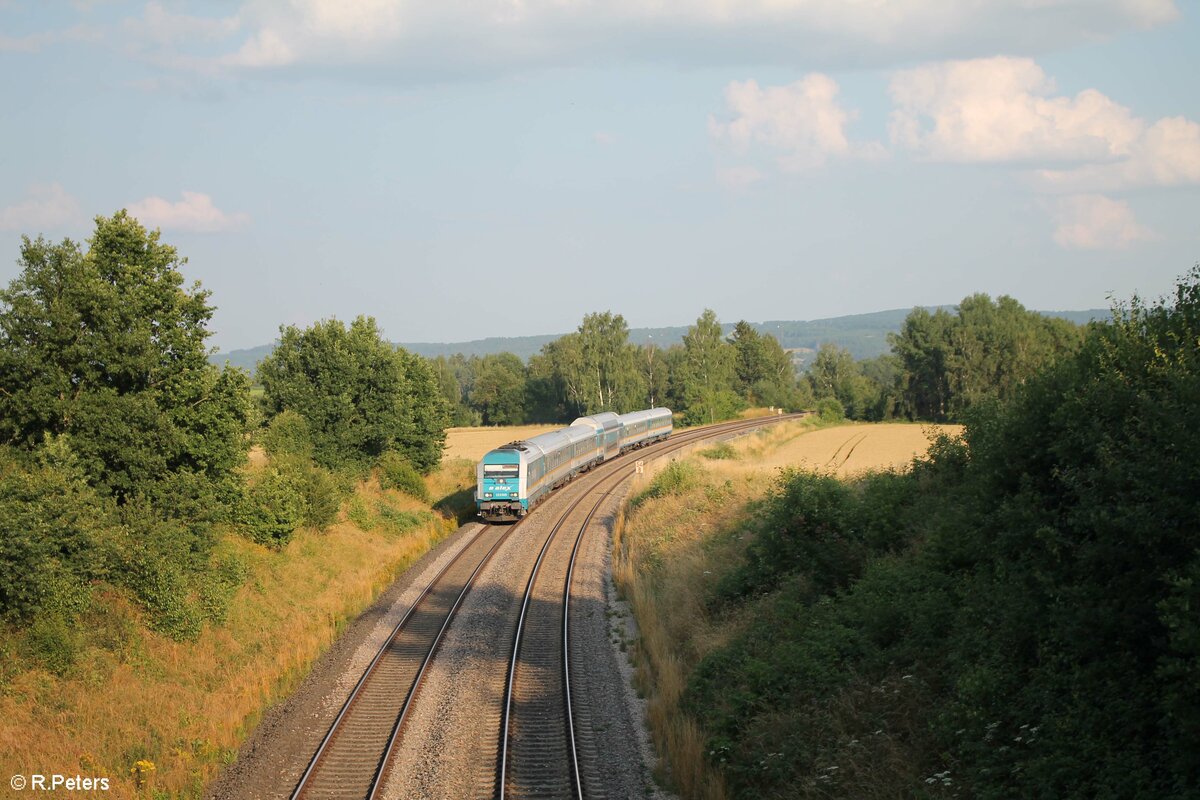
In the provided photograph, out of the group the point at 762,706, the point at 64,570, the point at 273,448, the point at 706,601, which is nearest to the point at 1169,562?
the point at 762,706

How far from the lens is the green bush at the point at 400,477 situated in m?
38.2

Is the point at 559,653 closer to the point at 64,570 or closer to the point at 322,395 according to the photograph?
the point at 64,570

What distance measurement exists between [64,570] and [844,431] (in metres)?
59.7

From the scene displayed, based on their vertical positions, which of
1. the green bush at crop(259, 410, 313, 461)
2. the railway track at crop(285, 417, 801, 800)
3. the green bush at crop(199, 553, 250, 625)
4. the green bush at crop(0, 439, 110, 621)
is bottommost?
the railway track at crop(285, 417, 801, 800)

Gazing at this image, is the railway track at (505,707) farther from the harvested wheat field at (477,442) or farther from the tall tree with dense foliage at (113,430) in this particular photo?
the harvested wheat field at (477,442)

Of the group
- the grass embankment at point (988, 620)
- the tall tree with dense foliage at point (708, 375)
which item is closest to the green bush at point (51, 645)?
the grass embankment at point (988, 620)

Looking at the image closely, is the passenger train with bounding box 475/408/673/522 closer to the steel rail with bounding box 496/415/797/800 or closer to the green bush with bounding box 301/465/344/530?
the steel rail with bounding box 496/415/797/800

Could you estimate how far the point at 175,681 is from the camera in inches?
699

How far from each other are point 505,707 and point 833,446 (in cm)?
4255

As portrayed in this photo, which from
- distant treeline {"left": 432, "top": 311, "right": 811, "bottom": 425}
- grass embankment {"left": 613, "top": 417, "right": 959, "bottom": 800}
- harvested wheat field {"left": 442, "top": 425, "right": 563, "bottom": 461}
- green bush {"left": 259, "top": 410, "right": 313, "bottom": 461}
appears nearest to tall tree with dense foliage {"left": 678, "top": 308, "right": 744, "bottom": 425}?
distant treeline {"left": 432, "top": 311, "right": 811, "bottom": 425}

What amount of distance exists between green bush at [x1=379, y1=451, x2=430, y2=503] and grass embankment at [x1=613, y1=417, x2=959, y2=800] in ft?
34.0

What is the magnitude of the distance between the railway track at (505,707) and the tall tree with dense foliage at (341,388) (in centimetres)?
1144

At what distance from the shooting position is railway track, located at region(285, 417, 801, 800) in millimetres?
13070

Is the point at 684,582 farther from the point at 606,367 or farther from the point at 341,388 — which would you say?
the point at 606,367
